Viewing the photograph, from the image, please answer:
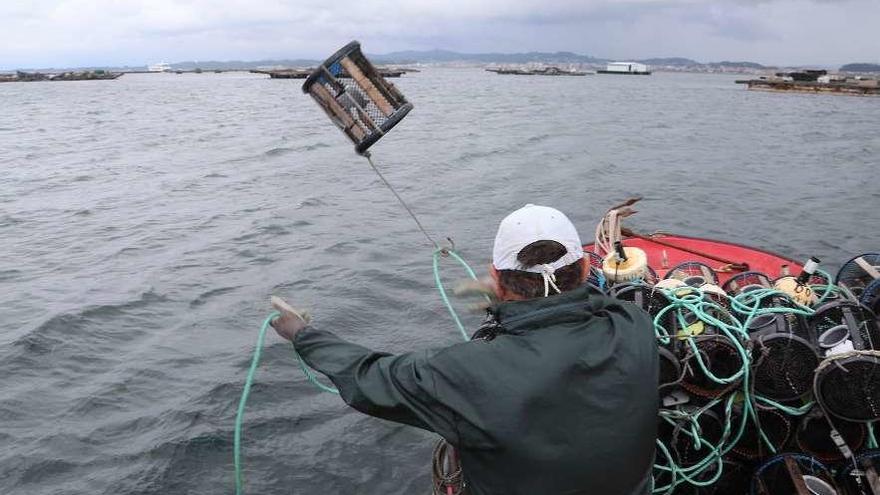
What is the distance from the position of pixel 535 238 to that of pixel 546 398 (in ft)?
2.16

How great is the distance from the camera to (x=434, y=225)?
16.6 meters

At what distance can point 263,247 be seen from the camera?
14344 mm

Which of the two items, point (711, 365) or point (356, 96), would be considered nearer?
point (711, 365)

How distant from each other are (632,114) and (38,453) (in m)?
50.2

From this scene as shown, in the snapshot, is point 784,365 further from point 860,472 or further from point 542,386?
point 542,386

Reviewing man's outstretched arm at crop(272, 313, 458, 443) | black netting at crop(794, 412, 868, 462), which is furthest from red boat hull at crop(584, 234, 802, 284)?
man's outstretched arm at crop(272, 313, 458, 443)

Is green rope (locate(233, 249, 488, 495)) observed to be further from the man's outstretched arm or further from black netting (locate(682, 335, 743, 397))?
black netting (locate(682, 335, 743, 397))

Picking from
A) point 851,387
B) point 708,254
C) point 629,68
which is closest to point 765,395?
point 851,387

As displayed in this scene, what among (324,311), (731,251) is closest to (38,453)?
(324,311)

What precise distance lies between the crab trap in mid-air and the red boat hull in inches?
179

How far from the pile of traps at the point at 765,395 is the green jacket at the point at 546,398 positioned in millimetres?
1920

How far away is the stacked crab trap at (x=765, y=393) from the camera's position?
13.0 ft

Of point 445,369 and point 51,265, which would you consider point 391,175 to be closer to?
point 51,265

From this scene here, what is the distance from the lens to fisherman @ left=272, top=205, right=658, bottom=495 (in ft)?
7.45
